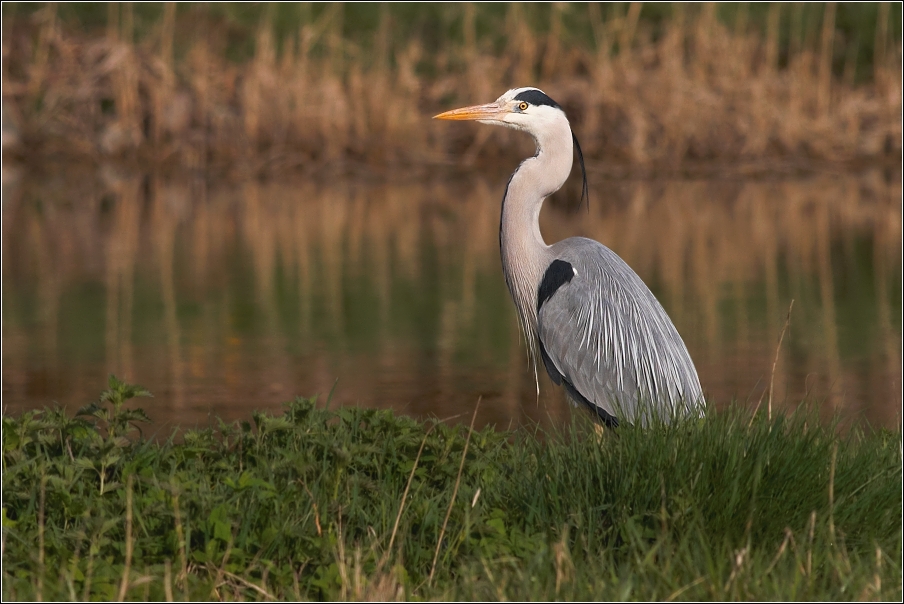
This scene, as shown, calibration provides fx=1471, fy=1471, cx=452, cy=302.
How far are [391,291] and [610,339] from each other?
16.3ft

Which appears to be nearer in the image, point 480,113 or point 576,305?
point 576,305

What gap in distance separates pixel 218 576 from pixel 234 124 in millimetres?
14993

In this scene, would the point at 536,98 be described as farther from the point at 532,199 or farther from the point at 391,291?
the point at 391,291

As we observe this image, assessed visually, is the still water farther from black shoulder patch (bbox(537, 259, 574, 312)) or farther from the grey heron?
black shoulder patch (bbox(537, 259, 574, 312))

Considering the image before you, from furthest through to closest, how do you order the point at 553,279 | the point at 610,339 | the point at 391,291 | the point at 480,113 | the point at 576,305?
the point at 391,291 → the point at 480,113 → the point at 553,279 → the point at 576,305 → the point at 610,339

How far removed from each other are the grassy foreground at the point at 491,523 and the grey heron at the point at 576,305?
999 mm

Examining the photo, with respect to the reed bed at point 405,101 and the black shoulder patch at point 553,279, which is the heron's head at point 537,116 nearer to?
the black shoulder patch at point 553,279

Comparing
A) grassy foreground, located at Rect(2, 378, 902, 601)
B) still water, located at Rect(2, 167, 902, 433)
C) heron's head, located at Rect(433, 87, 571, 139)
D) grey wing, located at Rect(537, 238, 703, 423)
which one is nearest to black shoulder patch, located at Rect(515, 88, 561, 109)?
heron's head, located at Rect(433, 87, 571, 139)

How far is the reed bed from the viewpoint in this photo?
59.5ft

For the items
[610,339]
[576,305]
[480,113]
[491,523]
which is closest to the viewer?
[491,523]

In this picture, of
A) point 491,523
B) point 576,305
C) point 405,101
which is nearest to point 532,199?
point 576,305

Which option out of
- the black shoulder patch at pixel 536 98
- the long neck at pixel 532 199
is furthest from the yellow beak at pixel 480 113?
the long neck at pixel 532 199

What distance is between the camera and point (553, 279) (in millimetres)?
6098

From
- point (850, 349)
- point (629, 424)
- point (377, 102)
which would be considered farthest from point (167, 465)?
point (377, 102)
